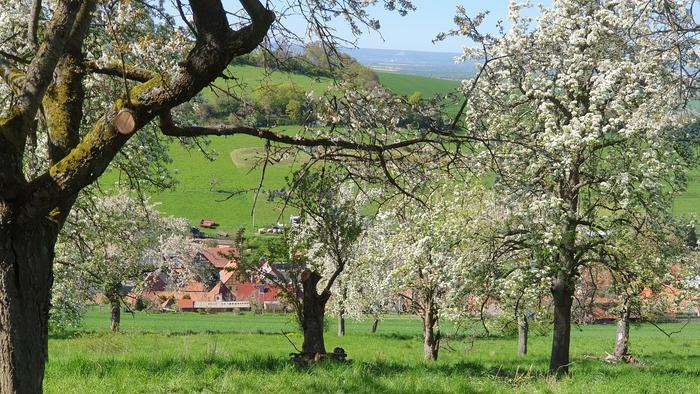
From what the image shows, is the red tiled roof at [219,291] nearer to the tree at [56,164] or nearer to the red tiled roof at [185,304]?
the red tiled roof at [185,304]

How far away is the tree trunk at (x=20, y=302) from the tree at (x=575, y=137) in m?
10.7

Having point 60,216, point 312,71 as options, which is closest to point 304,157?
point 312,71

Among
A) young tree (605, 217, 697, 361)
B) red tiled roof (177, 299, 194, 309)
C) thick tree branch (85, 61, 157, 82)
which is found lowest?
A: red tiled roof (177, 299, 194, 309)

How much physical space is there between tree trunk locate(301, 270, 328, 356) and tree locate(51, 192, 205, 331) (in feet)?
10.6

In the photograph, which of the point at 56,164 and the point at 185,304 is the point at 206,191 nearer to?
the point at 185,304

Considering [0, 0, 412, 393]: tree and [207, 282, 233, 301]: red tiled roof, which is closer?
[0, 0, 412, 393]: tree

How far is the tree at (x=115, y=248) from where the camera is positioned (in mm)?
14487

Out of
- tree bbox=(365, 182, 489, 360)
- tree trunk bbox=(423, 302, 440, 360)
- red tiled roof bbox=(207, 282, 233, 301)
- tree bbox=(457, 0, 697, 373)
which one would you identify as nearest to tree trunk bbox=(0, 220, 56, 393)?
tree bbox=(365, 182, 489, 360)

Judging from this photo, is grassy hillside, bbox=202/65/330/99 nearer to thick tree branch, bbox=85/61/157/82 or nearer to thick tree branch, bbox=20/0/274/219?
thick tree branch, bbox=85/61/157/82

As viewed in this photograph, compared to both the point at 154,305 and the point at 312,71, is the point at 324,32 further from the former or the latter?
the point at 154,305

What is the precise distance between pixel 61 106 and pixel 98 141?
123 cm

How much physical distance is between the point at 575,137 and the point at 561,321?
17.2 ft

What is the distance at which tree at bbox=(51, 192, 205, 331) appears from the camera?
14487 mm

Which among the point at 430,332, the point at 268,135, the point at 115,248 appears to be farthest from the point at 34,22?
the point at 115,248
